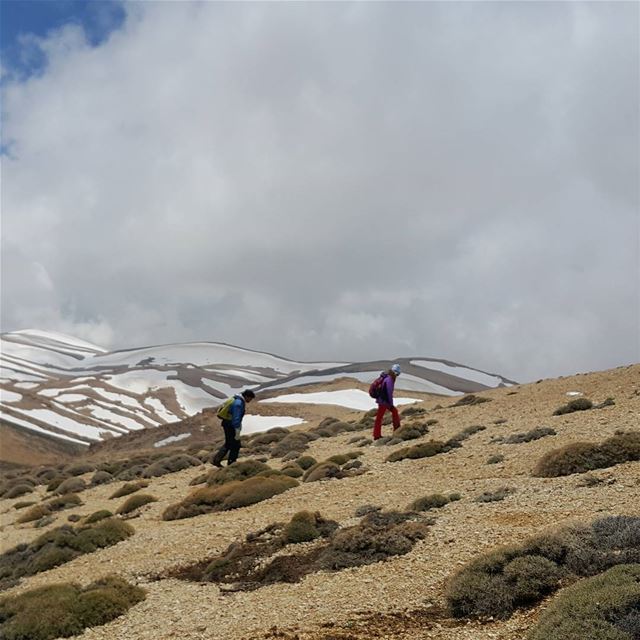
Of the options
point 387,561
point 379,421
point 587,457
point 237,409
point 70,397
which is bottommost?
point 387,561

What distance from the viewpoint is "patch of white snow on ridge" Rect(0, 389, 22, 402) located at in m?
138

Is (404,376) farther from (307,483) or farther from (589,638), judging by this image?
(589,638)

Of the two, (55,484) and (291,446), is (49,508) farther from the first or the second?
(291,446)

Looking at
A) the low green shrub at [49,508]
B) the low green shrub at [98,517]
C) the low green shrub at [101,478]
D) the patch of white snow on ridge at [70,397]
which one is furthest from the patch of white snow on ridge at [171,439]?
the patch of white snow on ridge at [70,397]

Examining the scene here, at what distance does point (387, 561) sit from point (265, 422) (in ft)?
181

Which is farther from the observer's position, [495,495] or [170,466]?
[170,466]

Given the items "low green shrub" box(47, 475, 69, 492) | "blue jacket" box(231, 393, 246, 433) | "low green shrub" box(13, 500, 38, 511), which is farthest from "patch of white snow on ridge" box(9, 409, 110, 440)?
"blue jacket" box(231, 393, 246, 433)

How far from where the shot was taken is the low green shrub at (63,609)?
410 inches

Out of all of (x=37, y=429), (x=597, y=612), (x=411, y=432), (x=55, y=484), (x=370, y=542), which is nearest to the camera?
(x=597, y=612)

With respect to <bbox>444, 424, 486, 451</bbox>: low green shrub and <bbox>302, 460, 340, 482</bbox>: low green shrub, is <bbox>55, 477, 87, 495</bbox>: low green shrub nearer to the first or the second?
<bbox>302, 460, 340, 482</bbox>: low green shrub

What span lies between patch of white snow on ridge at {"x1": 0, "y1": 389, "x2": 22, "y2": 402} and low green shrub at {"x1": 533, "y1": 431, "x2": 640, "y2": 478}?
5512 inches

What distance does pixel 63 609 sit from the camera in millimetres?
10742

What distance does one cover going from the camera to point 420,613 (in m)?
8.38

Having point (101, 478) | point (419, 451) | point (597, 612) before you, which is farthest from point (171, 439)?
point (597, 612)
